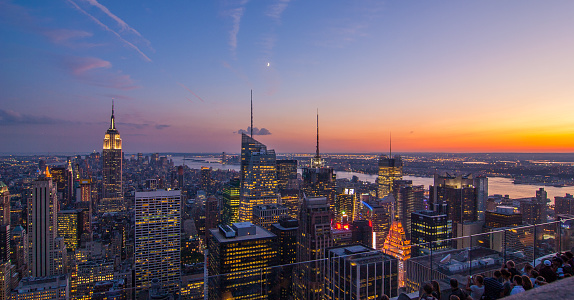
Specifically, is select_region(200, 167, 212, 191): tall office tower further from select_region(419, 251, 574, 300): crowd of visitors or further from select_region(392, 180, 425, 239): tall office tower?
select_region(419, 251, 574, 300): crowd of visitors

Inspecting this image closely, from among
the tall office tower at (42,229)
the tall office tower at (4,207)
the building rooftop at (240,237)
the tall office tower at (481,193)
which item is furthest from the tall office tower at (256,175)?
the tall office tower at (481,193)

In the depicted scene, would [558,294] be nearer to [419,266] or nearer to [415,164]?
[419,266]

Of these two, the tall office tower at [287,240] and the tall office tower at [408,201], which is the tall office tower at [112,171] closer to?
the tall office tower at [287,240]

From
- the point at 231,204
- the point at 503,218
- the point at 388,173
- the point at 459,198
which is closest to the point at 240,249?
the point at 231,204

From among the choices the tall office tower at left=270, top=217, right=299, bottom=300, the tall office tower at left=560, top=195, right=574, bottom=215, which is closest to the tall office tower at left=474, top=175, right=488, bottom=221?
the tall office tower at left=560, top=195, right=574, bottom=215

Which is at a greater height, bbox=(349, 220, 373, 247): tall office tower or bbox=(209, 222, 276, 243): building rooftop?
bbox=(209, 222, 276, 243): building rooftop

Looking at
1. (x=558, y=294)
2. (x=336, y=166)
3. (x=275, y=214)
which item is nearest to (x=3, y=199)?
(x=275, y=214)
